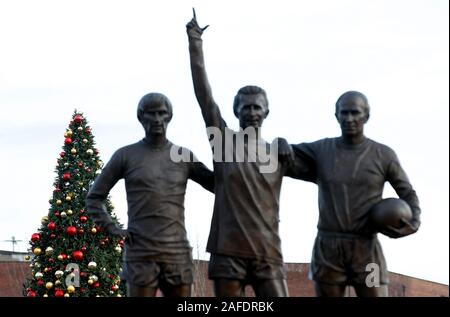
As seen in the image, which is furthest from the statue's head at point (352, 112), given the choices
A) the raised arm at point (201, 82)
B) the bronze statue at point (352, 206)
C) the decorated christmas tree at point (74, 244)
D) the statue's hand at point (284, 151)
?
the decorated christmas tree at point (74, 244)

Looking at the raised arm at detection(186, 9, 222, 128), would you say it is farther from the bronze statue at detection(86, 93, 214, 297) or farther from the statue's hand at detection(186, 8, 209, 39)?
the bronze statue at detection(86, 93, 214, 297)

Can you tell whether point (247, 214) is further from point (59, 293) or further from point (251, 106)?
point (59, 293)

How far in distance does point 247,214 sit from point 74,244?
802 cm

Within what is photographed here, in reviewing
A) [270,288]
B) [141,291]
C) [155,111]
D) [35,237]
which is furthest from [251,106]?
[35,237]

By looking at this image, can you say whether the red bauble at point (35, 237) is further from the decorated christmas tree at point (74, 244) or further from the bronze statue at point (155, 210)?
the bronze statue at point (155, 210)

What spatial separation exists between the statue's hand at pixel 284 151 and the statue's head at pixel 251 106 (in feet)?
0.90

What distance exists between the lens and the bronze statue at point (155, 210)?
9000mm

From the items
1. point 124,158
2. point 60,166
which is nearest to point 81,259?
point 60,166

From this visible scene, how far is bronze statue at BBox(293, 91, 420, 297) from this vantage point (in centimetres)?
896

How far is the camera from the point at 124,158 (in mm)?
9328

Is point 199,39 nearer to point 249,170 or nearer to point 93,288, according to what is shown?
point 249,170

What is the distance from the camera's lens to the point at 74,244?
16469 millimetres

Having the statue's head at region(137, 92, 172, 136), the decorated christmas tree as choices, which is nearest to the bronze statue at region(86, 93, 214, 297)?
the statue's head at region(137, 92, 172, 136)
